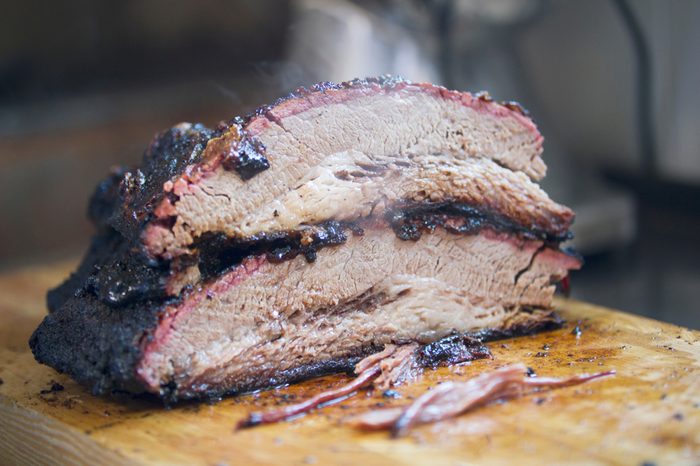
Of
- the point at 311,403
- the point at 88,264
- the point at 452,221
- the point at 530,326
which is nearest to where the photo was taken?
the point at 311,403

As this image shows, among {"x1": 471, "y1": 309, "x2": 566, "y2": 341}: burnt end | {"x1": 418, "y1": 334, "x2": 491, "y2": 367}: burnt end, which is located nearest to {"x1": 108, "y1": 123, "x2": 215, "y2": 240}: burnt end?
{"x1": 418, "y1": 334, "x2": 491, "y2": 367}: burnt end

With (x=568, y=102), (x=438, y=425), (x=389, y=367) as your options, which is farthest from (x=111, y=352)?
(x=568, y=102)

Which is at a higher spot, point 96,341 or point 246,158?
point 246,158

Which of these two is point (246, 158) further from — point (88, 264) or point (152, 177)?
point (88, 264)

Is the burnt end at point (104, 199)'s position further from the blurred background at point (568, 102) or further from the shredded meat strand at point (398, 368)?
the shredded meat strand at point (398, 368)

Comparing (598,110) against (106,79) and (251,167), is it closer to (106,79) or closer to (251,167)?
(251,167)

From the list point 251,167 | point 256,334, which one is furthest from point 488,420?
point 251,167

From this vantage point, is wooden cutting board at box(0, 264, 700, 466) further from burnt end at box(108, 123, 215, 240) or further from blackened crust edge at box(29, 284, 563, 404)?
burnt end at box(108, 123, 215, 240)
